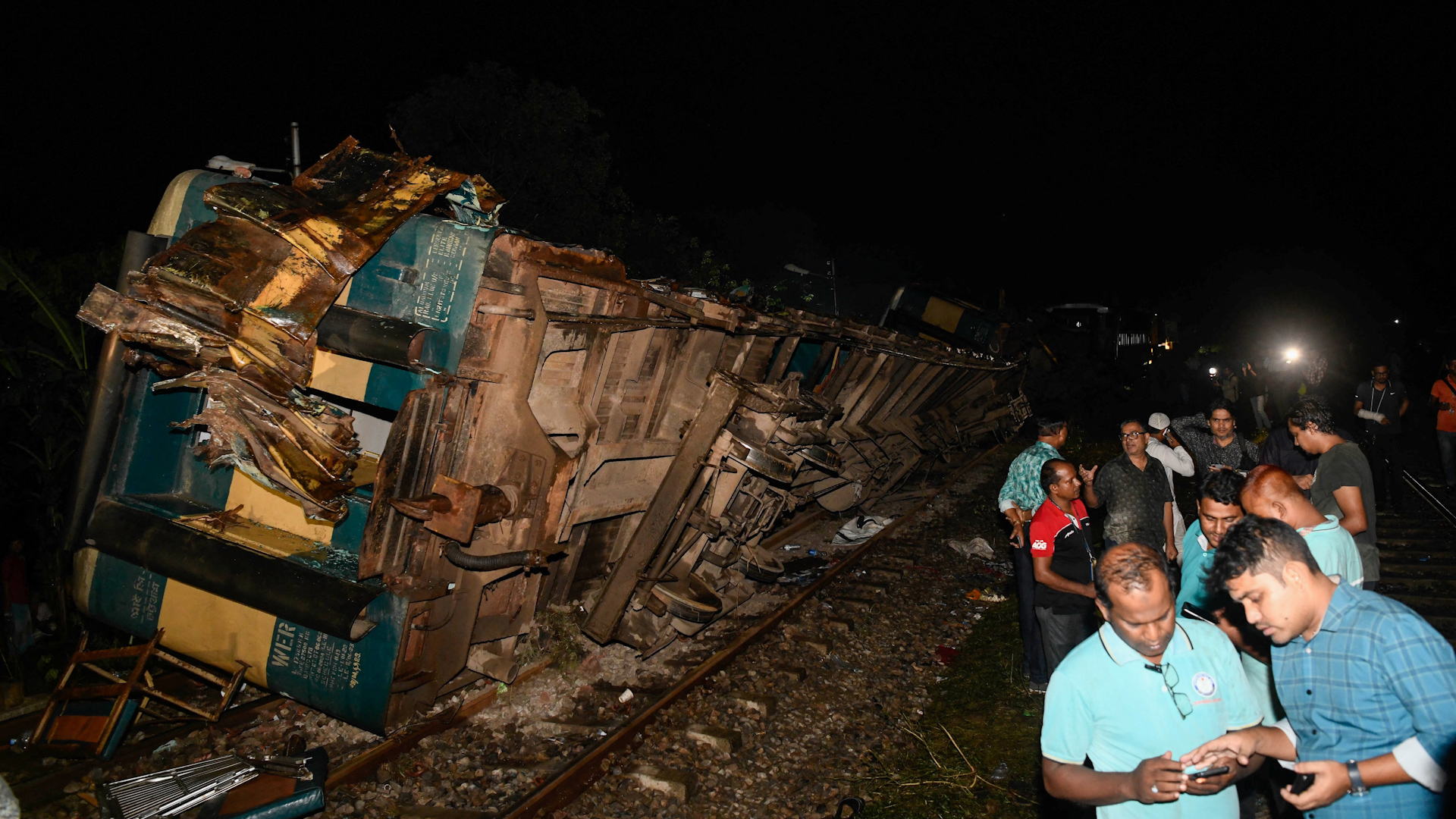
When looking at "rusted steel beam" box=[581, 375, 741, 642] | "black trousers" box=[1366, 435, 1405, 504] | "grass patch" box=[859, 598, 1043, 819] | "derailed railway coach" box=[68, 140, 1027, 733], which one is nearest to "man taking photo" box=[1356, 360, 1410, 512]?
"black trousers" box=[1366, 435, 1405, 504]

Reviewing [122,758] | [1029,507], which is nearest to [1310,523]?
[1029,507]

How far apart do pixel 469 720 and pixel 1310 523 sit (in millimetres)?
3965

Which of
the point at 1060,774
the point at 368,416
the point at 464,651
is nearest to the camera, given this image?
the point at 1060,774

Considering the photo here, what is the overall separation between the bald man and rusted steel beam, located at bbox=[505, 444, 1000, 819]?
3.05 metres

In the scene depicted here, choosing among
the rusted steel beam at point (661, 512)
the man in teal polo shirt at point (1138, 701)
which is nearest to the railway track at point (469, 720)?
the rusted steel beam at point (661, 512)

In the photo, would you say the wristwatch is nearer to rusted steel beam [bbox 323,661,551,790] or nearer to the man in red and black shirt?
the man in red and black shirt

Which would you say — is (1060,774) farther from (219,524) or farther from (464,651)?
(219,524)

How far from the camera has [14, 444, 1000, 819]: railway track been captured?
3691 millimetres

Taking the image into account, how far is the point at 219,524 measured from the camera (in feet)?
14.2

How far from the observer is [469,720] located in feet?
14.3

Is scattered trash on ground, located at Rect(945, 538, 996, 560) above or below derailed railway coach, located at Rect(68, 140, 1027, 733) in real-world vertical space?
below

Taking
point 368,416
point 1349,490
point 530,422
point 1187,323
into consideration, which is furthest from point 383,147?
point 1187,323

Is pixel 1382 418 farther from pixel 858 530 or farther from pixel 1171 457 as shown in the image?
pixel 858 530

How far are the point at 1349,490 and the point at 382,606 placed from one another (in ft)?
14.8
